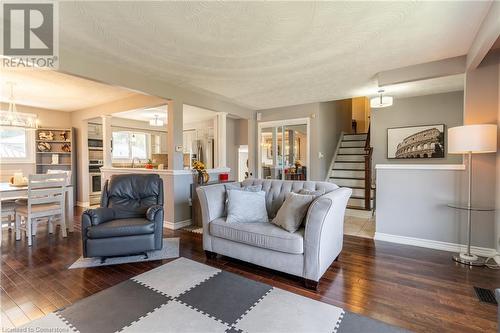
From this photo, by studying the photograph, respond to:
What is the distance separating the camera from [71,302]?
1920 millimetres

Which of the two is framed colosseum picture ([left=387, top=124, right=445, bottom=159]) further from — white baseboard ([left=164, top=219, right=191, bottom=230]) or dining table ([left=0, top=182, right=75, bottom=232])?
dining table ([left=0, top=182, right=75, bottom=232])

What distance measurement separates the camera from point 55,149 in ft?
19.2

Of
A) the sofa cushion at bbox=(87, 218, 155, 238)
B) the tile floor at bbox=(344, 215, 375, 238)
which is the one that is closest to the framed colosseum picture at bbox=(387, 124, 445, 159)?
the tile floor at bbox=(344, 215, 375, 238)

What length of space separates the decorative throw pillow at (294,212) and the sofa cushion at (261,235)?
6cm

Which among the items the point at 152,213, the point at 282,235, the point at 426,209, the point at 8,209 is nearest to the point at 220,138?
the point at 152,213

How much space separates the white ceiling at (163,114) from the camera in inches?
221

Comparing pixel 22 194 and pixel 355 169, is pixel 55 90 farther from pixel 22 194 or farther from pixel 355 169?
pixel 355 169

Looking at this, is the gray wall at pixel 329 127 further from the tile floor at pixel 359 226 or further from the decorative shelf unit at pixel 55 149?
the decorative shelf unit at pixel 55 149

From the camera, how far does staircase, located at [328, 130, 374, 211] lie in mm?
5227

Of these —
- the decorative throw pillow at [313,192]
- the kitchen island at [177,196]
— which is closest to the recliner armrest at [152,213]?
the kitchen island at [177,196]

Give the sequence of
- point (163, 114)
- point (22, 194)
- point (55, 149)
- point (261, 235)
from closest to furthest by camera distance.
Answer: point (261, 235) → point (22, 194) → point (55, 149) → point (163, 114)

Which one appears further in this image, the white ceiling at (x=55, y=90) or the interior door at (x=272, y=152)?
the interior door at (x=272, y=152)

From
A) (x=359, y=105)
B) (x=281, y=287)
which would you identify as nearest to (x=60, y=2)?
(x=281, y=287)

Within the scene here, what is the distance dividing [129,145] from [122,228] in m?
5.16
